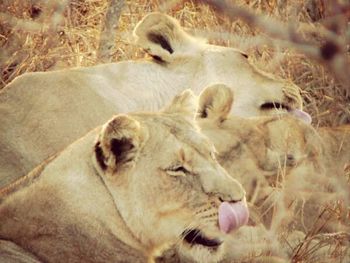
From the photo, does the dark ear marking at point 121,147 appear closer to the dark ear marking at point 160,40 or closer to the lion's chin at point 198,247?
the lion's chin at point 198,247

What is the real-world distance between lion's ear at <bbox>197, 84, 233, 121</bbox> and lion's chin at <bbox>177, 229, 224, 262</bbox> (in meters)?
1.04

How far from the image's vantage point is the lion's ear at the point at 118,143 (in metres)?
2.36

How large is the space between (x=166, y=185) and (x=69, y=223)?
0.95 ft

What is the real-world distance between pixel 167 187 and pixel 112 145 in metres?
0.21

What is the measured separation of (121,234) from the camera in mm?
2439

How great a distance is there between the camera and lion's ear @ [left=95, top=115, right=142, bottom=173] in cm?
236

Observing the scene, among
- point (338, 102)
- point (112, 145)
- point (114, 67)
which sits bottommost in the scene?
point (338, 102)

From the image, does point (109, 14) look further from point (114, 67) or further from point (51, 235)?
point (51, 235)

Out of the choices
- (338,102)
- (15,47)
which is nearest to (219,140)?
(338,102)

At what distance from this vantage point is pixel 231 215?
2377 mm

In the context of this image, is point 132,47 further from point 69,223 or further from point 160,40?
point 69,223

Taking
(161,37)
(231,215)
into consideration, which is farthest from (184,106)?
(161,37)

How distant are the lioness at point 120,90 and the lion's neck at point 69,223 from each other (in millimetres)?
682

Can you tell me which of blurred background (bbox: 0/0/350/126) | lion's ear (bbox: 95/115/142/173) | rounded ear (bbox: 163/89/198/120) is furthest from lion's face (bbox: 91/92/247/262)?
blurred background (bbox: 0/0/350/126)
